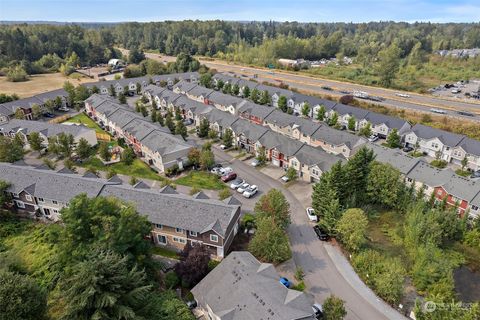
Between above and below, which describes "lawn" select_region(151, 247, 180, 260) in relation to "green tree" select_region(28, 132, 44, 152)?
below

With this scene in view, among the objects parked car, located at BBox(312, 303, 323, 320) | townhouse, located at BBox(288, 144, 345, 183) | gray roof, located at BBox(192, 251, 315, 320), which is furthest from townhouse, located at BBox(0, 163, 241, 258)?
townhouse, located at BBox(288, 144, 345, 183)

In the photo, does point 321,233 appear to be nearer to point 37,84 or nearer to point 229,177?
point 229,177

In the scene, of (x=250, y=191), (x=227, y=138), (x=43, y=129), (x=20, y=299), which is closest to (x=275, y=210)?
(x=250, y=191)

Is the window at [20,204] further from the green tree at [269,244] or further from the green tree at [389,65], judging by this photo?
the green tree at [389,65]

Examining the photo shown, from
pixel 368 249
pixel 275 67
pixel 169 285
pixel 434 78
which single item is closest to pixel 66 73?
pixel 275 67

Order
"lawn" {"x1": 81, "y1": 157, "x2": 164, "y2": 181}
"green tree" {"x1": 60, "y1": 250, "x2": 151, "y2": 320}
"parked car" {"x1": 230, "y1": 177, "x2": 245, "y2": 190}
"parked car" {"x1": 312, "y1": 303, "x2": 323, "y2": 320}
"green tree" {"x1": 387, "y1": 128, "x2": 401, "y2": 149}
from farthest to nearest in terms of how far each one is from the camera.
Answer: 1. "green tree" {"x1": 387, "y1": 128, "x2": 401, "y2": 149}
2. "lawn" {"x1": 81, "y1": 157, "x2": 164, "y2": 181}
3. "parked car" {"x1": 230, "y1": 177, "x2": 245, "y2": 190}
4. "parked car" {"x1": 312, "y1": 303, "x2": 323, "y2": 320}
5. "green tree" {"x1": 60, "y1": 250, "x2": 151, "y2": 320}

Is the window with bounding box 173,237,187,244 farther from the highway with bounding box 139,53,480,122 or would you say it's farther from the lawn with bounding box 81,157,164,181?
the highway with bounding box 139,53,480,122
